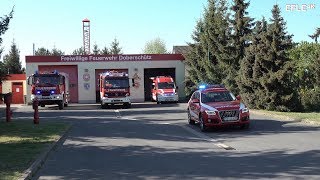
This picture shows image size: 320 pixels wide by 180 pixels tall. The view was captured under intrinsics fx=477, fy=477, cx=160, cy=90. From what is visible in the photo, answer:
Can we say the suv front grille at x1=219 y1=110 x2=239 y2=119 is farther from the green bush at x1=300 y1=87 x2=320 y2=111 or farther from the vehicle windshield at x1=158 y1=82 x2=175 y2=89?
the vehicle windshield at x1=158 y1=82 x2=175 y2=89

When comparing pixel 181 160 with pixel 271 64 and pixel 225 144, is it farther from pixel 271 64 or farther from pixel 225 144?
pixel 271 64

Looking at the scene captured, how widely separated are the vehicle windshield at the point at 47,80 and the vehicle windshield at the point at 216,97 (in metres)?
19.6

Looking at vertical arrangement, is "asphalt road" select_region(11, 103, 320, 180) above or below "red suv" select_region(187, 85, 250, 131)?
below

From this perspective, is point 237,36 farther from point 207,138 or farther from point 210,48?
point 207,138

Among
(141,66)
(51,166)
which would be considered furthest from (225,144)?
(141,66)

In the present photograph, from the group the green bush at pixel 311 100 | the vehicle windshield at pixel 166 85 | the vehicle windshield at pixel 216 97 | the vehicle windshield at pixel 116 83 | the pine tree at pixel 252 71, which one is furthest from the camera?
the vehicle windshield at pixel 166 85

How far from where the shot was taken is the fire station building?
5191 centimetres

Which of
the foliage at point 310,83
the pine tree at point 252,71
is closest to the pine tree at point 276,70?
the pine tree at point 252,71

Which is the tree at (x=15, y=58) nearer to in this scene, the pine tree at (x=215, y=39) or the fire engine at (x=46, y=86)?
the pine tree at (x=215, y=39)

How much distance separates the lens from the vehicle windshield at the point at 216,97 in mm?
20375

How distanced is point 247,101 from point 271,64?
318 cm

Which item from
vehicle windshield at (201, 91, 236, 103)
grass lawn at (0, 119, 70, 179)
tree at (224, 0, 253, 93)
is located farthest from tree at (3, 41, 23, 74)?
vehicle windshield at (201, 91, 236, 103)

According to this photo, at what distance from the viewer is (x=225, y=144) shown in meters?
15.0

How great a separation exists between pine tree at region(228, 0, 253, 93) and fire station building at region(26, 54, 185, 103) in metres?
12.6
